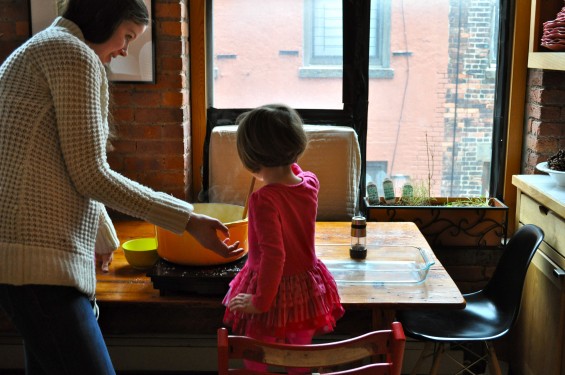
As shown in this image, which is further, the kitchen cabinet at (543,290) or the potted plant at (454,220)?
the potted plant at (454,220)

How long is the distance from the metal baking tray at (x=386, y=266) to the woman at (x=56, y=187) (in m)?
0.75

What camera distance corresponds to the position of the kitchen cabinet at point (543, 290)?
7.71ft

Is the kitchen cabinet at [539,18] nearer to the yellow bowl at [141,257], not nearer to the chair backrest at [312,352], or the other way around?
the yellow bowl at [141,257]

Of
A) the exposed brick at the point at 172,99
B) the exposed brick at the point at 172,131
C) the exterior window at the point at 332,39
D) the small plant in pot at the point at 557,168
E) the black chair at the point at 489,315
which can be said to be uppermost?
the exterior window at the point at 332,39

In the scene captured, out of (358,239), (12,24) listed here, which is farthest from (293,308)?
(12,24)

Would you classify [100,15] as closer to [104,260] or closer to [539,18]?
[104,260]

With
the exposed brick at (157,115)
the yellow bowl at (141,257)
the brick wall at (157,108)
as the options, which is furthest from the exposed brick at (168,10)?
the yellow bowl at (141,257)

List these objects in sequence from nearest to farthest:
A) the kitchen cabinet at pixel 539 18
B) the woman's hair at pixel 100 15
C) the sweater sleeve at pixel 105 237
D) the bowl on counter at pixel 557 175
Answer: the woman's hair at pixel 100 15 → the sweater sleeve at pixel 105 237 → the bowl on counter at pixel 557 175 → the kitchen cabinet at pixel 539 18

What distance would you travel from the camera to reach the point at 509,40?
3020 mm

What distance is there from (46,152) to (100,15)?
338 millimetres

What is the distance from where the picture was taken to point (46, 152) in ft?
4.91

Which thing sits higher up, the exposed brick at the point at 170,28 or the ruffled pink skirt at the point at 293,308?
the exposed brick at the point at 170,28

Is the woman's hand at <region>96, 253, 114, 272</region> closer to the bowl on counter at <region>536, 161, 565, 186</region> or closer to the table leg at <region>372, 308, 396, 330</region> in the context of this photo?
the table leg at <region>372, 308, 396, 330</region>

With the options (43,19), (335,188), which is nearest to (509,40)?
→ (335,188)
